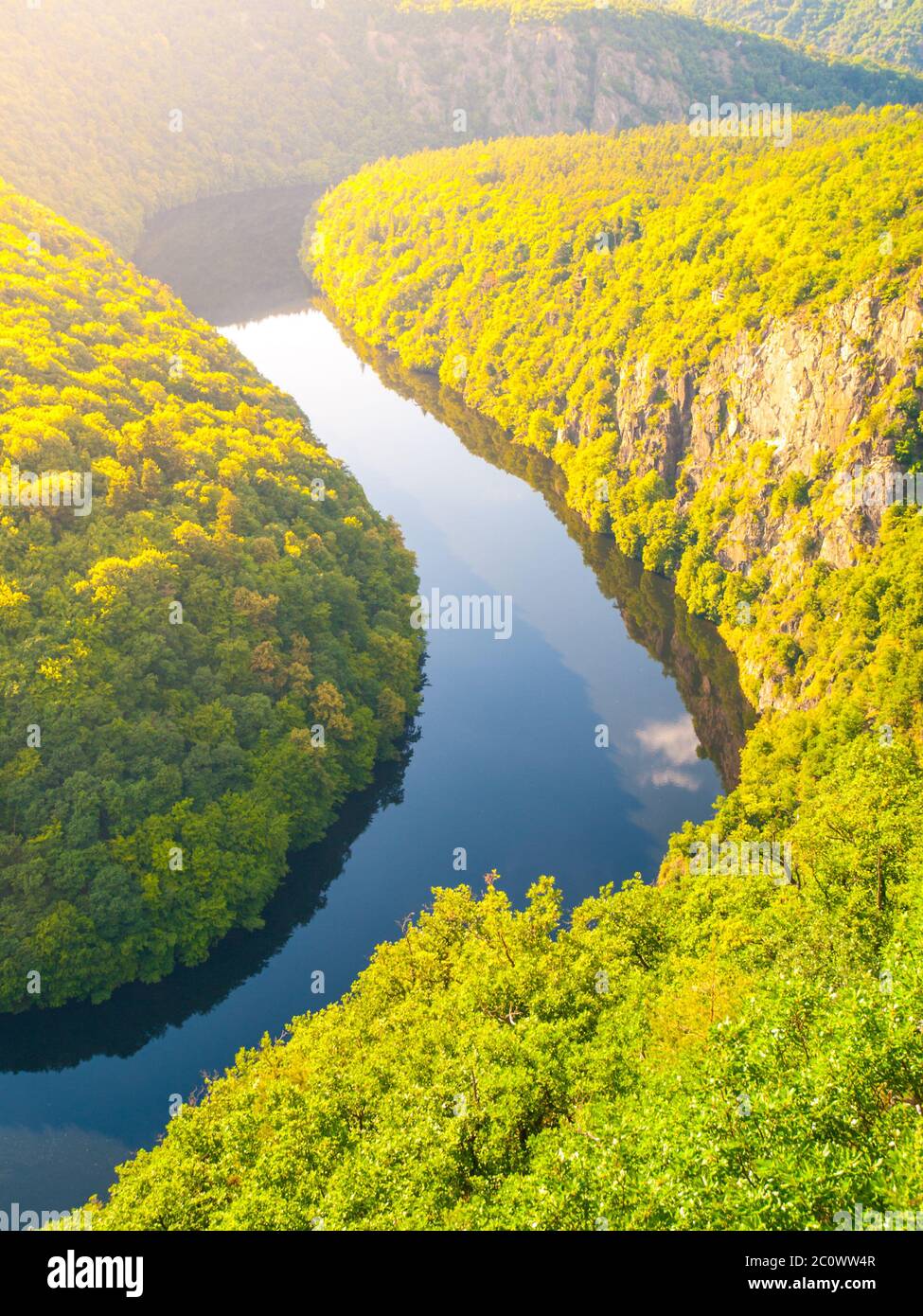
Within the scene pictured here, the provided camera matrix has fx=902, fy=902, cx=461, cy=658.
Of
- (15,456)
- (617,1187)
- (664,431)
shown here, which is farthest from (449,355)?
(617,1187)

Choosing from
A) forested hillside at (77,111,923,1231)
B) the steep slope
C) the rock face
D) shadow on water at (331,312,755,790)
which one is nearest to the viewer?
forested hillside at (77,111,923,1231)

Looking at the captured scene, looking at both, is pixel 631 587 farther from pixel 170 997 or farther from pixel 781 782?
pixel 170 997

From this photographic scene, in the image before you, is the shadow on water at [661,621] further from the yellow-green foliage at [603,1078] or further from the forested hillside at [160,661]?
the yellow-green foliage at [603,1078]

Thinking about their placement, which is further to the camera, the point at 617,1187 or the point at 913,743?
the point at 913,743

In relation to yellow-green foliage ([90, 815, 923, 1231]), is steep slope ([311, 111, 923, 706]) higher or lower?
higher

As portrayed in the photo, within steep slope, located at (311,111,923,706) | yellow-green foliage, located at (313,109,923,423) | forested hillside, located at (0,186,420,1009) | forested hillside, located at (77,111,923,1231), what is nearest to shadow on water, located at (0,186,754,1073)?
forested hillside, located at (0,186,420,1009)

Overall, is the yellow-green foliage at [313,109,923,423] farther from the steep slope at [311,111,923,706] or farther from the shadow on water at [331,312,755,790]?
the shadow on water at [331,312,755,790]
